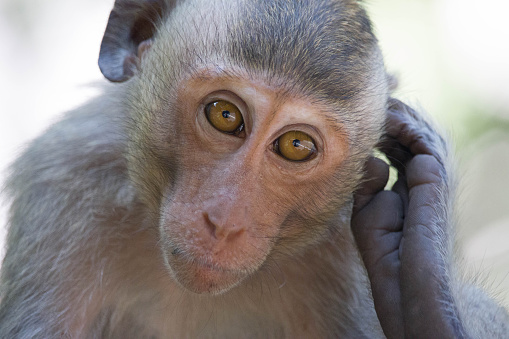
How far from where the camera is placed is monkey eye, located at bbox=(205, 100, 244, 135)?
9.59ft

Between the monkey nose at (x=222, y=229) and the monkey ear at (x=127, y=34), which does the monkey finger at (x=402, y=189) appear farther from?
the monkey ear at (x=127, y=34)

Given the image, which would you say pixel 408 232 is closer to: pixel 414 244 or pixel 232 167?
pixel 414 244

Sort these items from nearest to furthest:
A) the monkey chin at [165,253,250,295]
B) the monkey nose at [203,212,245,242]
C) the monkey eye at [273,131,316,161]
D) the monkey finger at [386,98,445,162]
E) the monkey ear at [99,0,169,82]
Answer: the monkey nose at [203,212,245,242], the monkey chin at [165,253,250,295], the monkey eye at [273,131,316,161], the monkey ear at [99,0,169,82], the monkey finger at [386,98,445,162]

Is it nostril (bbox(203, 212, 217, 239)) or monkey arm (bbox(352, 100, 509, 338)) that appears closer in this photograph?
nostril (bbox(203, 212, 217, 239))

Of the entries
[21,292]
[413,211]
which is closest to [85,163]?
[21,292]

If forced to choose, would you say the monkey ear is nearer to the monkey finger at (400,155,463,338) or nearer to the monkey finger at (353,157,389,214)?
the monkey finger at (353,157,389,214)

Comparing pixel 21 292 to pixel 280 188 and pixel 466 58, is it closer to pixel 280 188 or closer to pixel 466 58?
pixel 280 188

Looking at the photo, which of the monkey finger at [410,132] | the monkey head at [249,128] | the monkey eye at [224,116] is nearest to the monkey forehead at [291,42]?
the monkey head at [249,128]

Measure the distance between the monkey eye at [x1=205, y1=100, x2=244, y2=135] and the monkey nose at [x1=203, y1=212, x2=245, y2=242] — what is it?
1.24ft

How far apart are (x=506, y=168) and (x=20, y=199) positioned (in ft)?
18.5

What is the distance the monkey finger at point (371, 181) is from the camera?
10.9 feet

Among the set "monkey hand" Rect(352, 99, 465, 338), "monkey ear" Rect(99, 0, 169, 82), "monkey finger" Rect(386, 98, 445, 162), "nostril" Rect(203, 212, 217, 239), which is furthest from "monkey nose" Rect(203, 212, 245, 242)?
"monkey finger" Rect(386, 98, 445, 162)

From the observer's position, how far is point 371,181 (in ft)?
11.0

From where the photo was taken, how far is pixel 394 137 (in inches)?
138
